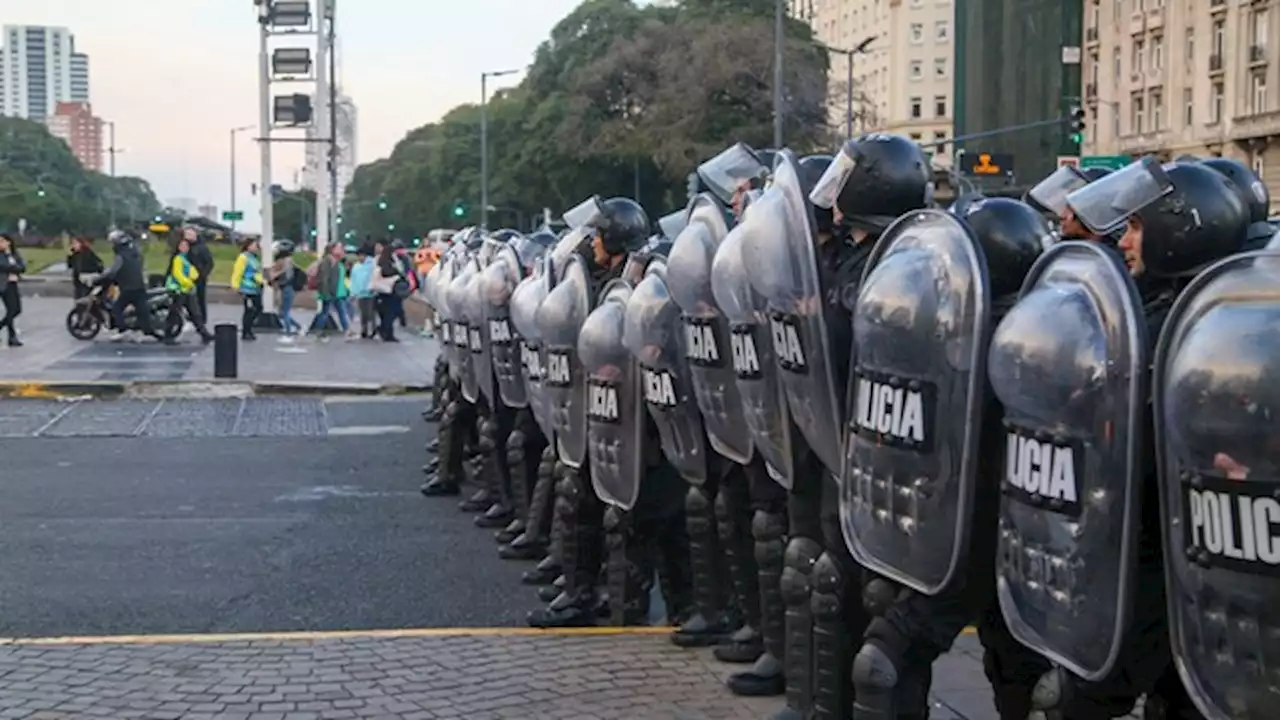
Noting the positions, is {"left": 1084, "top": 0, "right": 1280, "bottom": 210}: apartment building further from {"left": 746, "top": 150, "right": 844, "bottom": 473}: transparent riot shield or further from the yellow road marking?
{"left": 746, "top": 150, "right": 844, "bottom": 473}: transparent riot shield

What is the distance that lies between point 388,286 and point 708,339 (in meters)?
19.7

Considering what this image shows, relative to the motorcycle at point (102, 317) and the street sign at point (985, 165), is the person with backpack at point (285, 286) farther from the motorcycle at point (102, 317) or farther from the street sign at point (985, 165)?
the street sign at point (985, 165)

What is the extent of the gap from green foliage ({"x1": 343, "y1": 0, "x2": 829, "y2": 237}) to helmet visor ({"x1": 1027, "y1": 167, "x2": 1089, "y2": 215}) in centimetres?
4744

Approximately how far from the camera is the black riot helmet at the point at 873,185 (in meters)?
4.75

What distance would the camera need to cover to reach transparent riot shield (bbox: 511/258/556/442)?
24.1 ft

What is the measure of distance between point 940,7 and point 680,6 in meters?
38.1

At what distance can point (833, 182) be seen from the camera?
4789 mm

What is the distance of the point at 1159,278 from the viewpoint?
12.3 ft

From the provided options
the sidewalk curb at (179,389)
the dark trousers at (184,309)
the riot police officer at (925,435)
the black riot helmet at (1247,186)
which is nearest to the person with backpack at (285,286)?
the dark trousers at (184,309)

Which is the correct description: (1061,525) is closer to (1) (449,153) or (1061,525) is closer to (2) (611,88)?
(2) (611,88)

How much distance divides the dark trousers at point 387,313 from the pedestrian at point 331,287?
3.54 feet

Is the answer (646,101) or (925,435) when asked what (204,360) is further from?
(646,101)

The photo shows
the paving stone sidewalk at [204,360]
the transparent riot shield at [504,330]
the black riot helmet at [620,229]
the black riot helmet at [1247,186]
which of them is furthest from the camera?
the paving stone sidewalk at [204,360]

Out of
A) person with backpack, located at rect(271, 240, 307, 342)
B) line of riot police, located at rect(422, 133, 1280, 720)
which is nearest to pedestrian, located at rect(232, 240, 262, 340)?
person with backpack, located at rect(271, 240, 307, 342)
